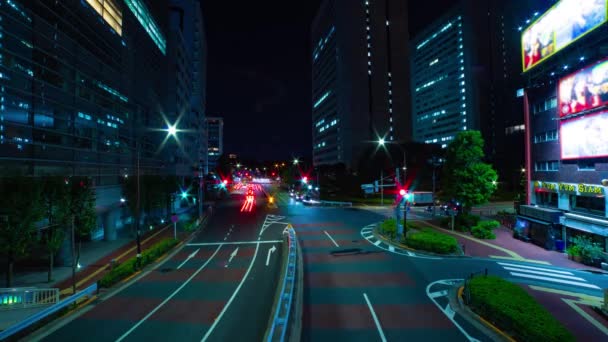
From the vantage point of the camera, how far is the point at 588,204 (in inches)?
1037

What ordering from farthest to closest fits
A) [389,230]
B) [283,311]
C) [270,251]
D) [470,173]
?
[470,173], [389,230], [270,251], [283,311]

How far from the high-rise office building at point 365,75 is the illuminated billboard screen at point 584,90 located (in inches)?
3873

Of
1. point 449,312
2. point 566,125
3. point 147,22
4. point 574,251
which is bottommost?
point 449,312

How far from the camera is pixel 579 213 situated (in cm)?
2695

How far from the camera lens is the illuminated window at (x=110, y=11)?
116ft

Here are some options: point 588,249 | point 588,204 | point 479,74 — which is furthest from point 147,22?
point 479,74

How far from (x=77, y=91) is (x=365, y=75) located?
11895 cm

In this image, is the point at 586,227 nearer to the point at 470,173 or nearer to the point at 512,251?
the point at 512,251

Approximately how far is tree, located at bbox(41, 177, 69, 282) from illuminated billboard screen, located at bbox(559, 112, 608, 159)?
40.7m

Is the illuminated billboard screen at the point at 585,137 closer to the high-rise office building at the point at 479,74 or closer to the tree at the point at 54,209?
the tree at the point at 54,209

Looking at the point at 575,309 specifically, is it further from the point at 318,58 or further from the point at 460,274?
the point at 318,58

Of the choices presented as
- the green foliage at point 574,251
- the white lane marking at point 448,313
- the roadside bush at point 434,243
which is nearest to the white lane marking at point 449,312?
the white lane marking at point 448,313

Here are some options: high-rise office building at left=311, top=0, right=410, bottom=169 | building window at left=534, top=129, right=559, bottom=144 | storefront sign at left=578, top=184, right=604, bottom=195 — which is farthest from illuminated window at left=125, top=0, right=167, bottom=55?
high-rise office building at left=311, top=0, right=410, bottom=169

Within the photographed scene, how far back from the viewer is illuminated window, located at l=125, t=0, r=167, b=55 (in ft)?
158
